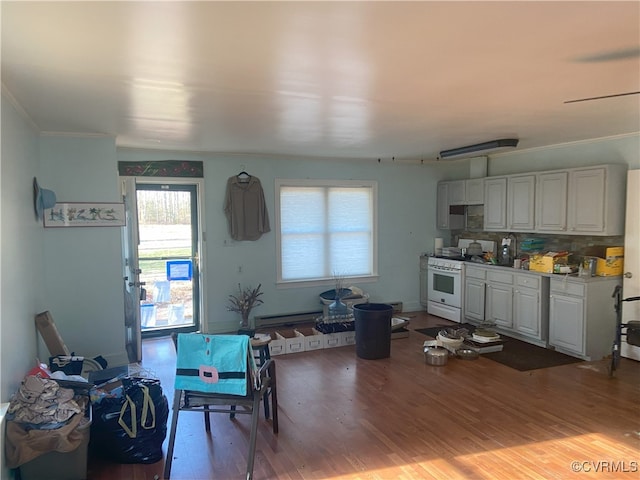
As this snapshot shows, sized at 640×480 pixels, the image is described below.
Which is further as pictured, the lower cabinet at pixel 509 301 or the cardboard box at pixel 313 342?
the cardboard box at pixel 313 342

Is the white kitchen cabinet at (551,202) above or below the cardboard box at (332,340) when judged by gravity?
above

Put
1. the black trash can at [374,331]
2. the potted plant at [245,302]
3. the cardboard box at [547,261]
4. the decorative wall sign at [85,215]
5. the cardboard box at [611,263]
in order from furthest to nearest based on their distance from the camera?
the potted plant at [245,302] < the cardboard box at [547,261] < the black trash can at [374,331] < the cardboard box at [611,263] < the decorative wall sign at [85,215]

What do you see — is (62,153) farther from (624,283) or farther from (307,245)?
(624,283)

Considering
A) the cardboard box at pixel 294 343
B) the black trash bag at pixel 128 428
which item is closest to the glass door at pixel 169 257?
the cardboard box at pixel 294 343

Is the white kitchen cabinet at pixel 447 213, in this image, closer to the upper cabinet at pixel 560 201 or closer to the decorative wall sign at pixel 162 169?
the upper cabinet at pixel 560 201

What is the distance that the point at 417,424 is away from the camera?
3539mm

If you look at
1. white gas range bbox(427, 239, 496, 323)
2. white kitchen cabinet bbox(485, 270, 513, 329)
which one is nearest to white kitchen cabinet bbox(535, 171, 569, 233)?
white kitchen cabinet bbox(485, 270, 513, 329)

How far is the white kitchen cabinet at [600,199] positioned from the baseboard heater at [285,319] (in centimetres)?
371

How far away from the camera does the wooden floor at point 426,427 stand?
2934 millimetres

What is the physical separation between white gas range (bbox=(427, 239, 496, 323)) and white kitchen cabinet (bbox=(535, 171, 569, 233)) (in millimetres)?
1158

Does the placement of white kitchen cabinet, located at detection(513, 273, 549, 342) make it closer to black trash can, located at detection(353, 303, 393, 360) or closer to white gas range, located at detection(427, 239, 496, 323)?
white gas range, located at detection(427, 239, 496, 323)

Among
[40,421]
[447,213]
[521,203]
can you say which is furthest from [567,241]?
[40,421]

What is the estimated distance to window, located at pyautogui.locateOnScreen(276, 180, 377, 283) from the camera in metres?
6.64

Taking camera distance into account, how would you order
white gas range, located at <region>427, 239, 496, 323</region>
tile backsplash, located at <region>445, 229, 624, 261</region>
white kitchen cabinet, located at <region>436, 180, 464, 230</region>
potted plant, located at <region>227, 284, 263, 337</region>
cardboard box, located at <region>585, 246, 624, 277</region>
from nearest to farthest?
cardboard box, located at <region>585, 246, 624, 277</region>, tile backsplash, located at <region>445, 229, 624, 261</region>, potted plant, located at <region>227, 284, 263, 337</region>, white gas range, located at <region>427, 239, 496, 323</region>, white kitchen cabinet, located at <region>436, 180, 464, 230</region>
